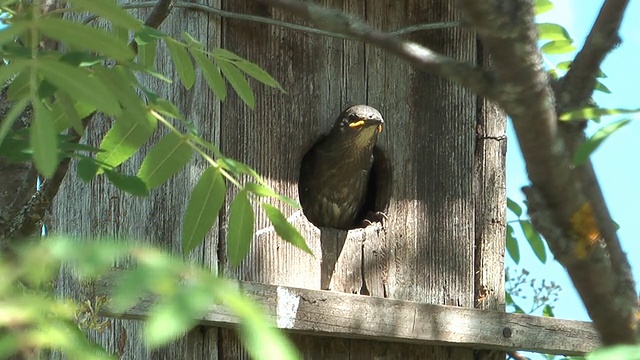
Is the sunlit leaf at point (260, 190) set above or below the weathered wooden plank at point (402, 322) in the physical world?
above

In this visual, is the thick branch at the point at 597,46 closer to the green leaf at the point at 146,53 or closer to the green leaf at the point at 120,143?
the green leaf at the point at 120,143

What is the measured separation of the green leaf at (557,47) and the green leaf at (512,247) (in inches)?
38.5

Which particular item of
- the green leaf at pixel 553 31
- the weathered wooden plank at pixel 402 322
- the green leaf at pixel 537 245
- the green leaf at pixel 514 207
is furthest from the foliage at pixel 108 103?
the green leaf at pixel 514 207

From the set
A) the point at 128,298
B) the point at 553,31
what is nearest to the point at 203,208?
the point at 128,298

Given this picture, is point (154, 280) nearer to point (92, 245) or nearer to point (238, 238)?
point (92, 245)

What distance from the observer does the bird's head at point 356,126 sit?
4.18 meters

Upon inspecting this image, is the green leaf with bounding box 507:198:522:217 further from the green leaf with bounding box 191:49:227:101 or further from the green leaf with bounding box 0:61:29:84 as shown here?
the green leaf with bounding box 0:61:29:84

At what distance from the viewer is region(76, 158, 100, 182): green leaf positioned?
2.47m

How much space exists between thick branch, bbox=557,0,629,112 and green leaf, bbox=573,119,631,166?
0.18 feet

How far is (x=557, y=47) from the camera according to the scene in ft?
14.3

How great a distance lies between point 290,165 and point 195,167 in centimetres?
41

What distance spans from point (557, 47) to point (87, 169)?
2.37m

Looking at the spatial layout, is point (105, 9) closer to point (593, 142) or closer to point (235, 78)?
point (593, 142)

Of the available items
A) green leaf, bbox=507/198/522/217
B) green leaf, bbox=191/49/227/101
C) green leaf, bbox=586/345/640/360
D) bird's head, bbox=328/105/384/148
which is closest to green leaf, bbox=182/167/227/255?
green leaf, bbox=191/49/227/101
